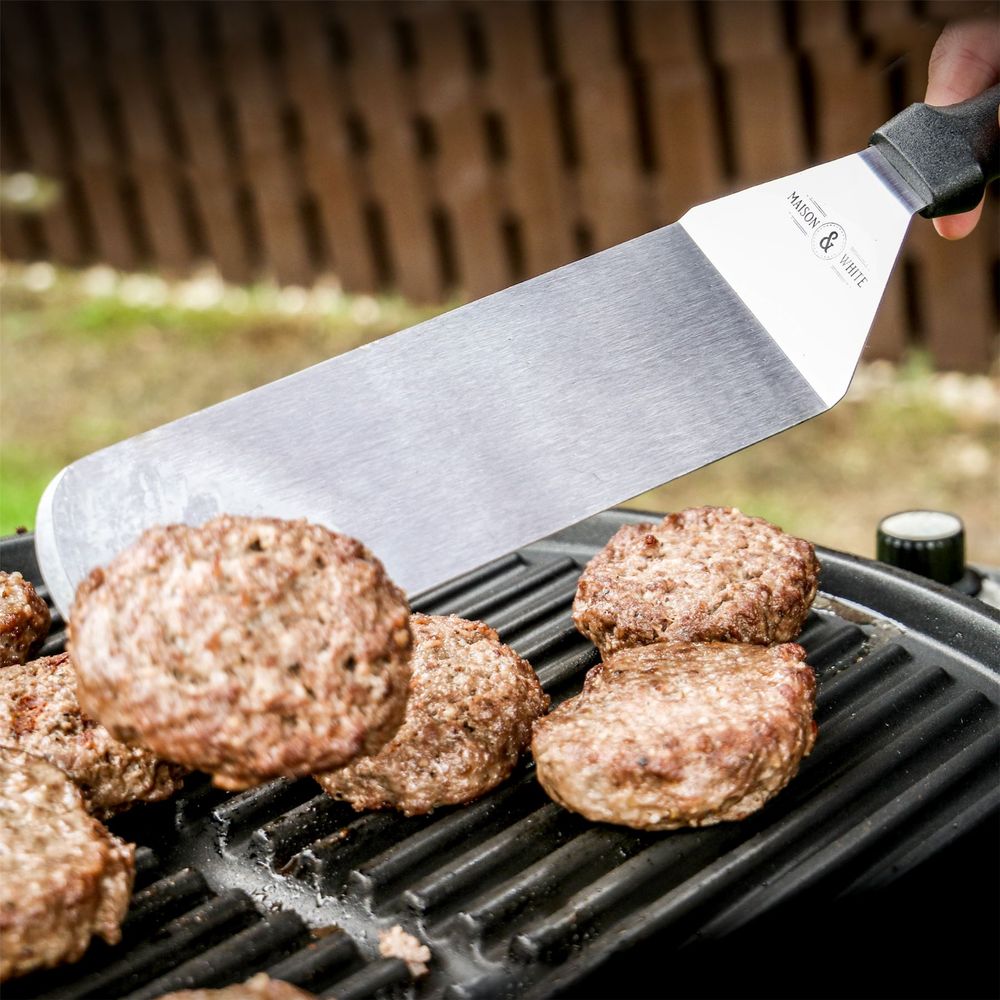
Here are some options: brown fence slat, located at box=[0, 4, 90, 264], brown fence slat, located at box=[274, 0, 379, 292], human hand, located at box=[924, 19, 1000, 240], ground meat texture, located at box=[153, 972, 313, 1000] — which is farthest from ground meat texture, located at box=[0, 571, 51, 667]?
brown fence slat, located at box=[0, 4, 90, 264]

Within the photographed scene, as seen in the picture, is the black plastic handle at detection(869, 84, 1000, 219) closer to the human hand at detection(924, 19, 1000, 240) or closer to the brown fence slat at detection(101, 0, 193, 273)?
the human hand at detection(924, 19, 1000, 240)

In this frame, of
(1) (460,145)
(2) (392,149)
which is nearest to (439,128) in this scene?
(1) (460,145)

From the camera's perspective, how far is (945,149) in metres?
2.32

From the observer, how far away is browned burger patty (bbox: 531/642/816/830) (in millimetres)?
1985

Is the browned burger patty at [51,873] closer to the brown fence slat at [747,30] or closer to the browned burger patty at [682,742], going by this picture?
the browned burger patty at [682,742]

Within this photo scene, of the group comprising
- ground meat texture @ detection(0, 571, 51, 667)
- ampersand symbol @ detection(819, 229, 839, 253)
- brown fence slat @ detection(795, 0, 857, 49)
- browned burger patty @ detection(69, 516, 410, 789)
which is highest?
brown fence slat @ detection(795, 0, 857, 49)

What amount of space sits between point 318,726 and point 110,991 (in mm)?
494

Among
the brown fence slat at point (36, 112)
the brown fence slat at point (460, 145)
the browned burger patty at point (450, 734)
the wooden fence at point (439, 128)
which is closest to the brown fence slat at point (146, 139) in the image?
the wooden fence at point (439, 128)

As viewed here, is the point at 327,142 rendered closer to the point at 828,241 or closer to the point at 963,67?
the point at 963,67

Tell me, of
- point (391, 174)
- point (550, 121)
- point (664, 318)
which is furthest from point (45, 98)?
point (664, 318)

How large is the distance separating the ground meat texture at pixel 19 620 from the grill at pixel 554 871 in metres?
0.45

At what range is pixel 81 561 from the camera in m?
1.93

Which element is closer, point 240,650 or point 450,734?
point 240,650

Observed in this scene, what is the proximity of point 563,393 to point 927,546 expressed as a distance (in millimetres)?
1018
